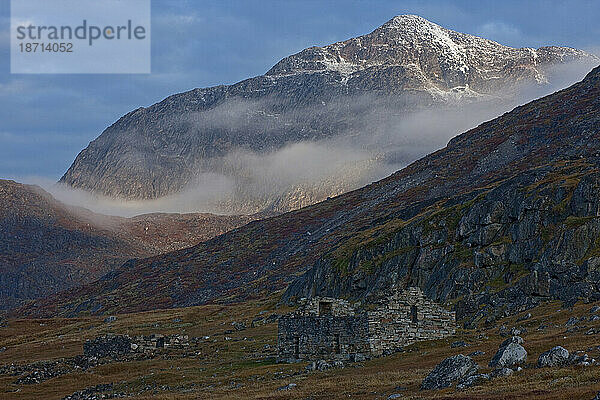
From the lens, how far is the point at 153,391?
4184 cm

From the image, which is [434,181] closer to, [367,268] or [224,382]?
[367,268]

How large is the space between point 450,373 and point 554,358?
4.02 m

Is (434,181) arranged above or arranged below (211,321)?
above

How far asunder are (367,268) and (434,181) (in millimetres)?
94000

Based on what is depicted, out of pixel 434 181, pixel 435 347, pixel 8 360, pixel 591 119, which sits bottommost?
pixel 8 360

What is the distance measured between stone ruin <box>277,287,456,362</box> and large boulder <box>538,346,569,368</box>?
1680 cm

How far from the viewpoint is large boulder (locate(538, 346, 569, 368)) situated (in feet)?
91.4

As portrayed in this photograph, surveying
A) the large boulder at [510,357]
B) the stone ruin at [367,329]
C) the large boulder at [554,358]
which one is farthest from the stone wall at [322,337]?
the large boulder at [554,358]

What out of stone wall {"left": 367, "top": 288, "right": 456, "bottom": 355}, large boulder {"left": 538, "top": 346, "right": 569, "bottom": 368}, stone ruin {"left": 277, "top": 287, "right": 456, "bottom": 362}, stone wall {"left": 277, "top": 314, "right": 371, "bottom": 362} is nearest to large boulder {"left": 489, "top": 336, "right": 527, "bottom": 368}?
large boulder {"left": 538, "top": 346, "right": 569, "bottom": 368}

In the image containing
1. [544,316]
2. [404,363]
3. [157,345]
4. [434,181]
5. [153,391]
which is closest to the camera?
[404,363]

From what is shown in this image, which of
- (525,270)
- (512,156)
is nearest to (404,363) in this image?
(525,270)

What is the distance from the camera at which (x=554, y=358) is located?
2803 cm

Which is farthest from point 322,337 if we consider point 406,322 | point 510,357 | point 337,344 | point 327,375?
point 510,357

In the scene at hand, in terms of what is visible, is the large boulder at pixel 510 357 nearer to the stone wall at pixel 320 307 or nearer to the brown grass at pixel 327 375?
the brown grass at pixel 327 375
